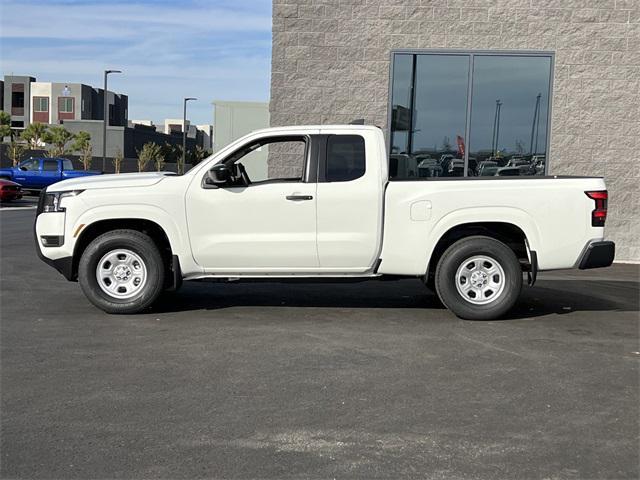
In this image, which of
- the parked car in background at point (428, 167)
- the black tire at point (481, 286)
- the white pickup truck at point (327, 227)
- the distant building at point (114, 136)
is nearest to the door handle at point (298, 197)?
the white pickup truck at point (327, 227)

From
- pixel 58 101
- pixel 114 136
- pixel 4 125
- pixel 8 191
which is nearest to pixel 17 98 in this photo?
A: pixel 58 101

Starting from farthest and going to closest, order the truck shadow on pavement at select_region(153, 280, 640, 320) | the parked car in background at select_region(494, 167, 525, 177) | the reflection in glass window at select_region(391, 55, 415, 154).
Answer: the reflection in glass window at select_region(391, 55, 415, 154) → the parked car in background at select_region(494, 167, 525, 177) → the truck shadow on pavement at select_region(153, 280, 640, 320)

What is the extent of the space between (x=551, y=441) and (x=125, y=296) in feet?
16.2

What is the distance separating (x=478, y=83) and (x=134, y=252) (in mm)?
7700

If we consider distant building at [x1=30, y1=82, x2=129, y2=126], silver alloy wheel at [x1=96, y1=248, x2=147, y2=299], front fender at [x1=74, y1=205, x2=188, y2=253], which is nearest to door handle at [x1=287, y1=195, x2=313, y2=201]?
front fender at [x1=74, y1=205, x2=188, y2=253]

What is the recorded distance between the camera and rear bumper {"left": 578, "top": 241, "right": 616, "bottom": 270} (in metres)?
7.64

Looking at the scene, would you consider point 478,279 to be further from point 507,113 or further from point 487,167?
point 507,113

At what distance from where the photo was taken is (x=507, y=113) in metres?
13.0

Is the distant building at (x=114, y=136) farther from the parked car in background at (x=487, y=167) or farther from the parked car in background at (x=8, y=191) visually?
the parked car in background at (x=487, y=167)

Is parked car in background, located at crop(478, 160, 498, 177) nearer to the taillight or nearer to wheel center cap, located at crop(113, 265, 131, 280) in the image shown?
the taillight

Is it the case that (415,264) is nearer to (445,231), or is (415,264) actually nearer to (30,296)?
(445,231)

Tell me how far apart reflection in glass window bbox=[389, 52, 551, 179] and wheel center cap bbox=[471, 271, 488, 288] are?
541 cm

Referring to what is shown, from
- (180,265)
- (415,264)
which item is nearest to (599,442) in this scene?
(415,264)

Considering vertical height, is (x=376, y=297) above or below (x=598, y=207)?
below
